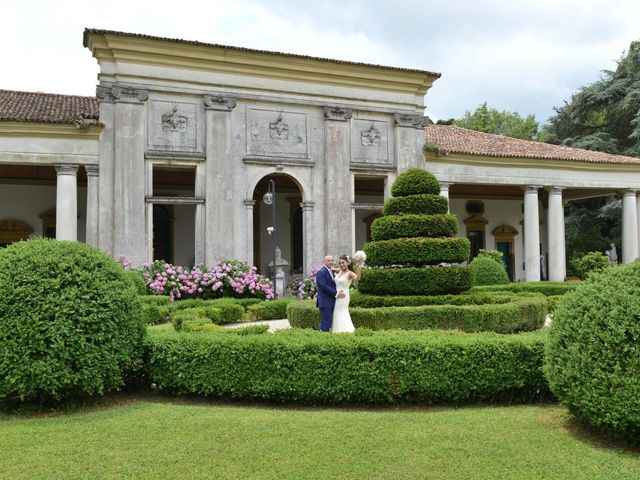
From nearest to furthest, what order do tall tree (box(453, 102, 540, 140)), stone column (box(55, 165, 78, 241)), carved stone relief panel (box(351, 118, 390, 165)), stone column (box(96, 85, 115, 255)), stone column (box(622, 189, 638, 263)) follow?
stone column (box(96, 85, 115, 255))
stone column (box(55, 165, 78, 241))
carved stone relief panel (box(351, 118, 390, 165))
stone column (box(622, 189, 638, 263))
tall tree (box(453, 102, 540, 140))

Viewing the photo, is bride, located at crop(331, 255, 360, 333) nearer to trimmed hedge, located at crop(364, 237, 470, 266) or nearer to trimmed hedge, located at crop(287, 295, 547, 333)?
trimmed hedge, located at crop(287, 295, 547, 333)

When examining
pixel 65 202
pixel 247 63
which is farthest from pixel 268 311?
pixel 247 63

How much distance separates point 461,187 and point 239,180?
46.0 feet

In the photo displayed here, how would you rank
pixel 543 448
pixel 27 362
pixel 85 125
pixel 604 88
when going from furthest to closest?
pixel 604 88 → pixel 85 125 → pixel 27 362 → pixel 543 448

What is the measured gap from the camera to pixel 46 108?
2050cm

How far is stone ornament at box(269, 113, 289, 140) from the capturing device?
21.4 metres

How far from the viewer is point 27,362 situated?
611 cm

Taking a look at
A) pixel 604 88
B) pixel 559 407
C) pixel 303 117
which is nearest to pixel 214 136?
pixel 303 117

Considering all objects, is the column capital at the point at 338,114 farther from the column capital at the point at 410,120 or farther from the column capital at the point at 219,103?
the column capital at the point at 219,103

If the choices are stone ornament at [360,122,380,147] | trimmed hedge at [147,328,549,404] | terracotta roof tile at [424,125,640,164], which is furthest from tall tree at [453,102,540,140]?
trimmed hedge at [147,328,549,404]

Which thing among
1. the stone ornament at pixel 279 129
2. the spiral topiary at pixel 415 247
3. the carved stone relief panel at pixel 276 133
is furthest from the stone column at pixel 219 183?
the spiral topiary at pixel 415 247

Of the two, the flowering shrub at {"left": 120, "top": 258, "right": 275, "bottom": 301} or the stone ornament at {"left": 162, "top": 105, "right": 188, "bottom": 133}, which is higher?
the stone ornament at {"left": 162, "top": 105, "right": 188, "bottom": 133}

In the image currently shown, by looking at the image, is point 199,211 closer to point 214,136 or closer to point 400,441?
point 214,136

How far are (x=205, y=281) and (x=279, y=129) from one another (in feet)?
21.4
